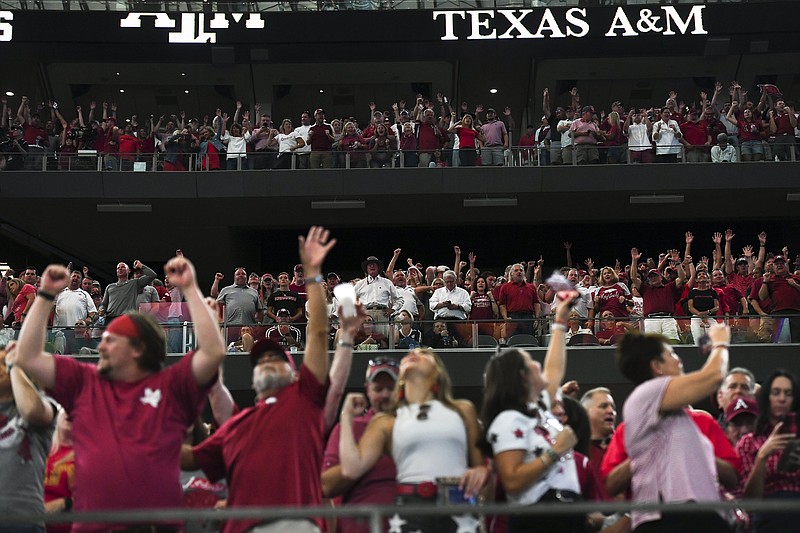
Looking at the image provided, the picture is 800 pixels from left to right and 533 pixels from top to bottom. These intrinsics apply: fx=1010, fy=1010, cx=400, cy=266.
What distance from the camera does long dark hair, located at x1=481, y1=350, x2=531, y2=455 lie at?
4246 millimetres

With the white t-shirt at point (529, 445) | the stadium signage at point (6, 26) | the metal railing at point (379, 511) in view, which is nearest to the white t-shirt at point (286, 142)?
the stadium signage at point (6, 26)

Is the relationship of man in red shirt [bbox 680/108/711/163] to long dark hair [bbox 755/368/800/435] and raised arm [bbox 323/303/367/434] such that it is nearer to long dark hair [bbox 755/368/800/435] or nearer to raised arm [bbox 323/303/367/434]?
long dark hair [bbox 755/368/800/435]

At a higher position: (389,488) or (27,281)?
(27,281)

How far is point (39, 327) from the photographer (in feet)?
13.7

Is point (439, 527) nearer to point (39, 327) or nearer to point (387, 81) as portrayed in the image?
point (39, 327)

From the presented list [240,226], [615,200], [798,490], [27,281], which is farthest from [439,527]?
[240,226]

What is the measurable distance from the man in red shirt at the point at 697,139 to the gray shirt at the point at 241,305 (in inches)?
360

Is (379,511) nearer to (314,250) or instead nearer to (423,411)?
(423,411)

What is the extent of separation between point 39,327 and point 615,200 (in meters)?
16.6

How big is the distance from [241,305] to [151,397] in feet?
30.2

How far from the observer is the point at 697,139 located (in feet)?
60.8

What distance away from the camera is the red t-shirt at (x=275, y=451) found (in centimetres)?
411

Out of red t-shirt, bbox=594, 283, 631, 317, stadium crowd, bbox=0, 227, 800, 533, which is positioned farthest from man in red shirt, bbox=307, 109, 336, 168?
stadium crowd, bbox=0, 227, 800, 533

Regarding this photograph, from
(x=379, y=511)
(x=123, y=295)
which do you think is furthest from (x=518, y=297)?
(x=379, y=511)
